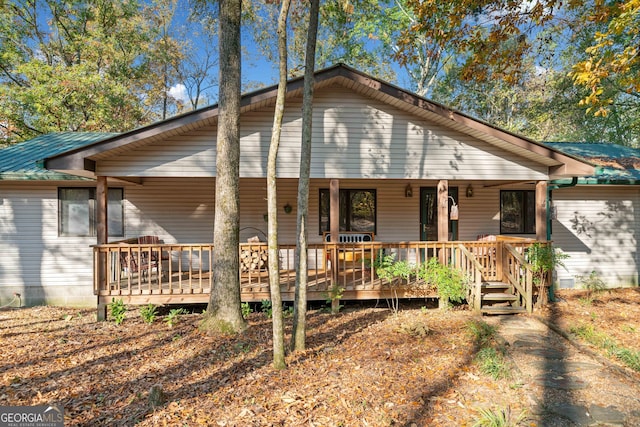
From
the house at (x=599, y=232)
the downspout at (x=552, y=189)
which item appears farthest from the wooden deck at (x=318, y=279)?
the house at (x=599, y=232)

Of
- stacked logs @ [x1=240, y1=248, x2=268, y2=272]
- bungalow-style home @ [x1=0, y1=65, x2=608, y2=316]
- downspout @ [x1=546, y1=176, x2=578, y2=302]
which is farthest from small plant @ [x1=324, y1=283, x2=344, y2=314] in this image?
downspout @ [x1=546, y1=176, x2=578, y2=302]

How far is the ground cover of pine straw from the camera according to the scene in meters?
3.54

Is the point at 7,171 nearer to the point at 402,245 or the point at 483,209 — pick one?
the point at 402,245

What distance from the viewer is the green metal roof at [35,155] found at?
831 cm

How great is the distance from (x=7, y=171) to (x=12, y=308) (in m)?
3.28

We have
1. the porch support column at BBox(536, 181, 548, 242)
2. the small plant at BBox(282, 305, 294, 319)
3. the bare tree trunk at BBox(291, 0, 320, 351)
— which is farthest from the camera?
the porch support column at BBox(536, 181, 548, 242)

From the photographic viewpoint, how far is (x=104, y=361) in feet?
16.0

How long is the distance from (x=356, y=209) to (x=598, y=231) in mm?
6713

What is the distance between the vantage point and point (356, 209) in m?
10.2

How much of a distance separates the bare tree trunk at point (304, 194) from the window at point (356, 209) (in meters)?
5.32

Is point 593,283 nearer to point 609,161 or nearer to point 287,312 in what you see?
point 609,161

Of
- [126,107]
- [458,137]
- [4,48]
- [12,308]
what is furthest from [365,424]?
[4,48]

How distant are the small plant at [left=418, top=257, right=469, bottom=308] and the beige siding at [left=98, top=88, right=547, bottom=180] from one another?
6.86ft

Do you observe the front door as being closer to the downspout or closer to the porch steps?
the downspout
